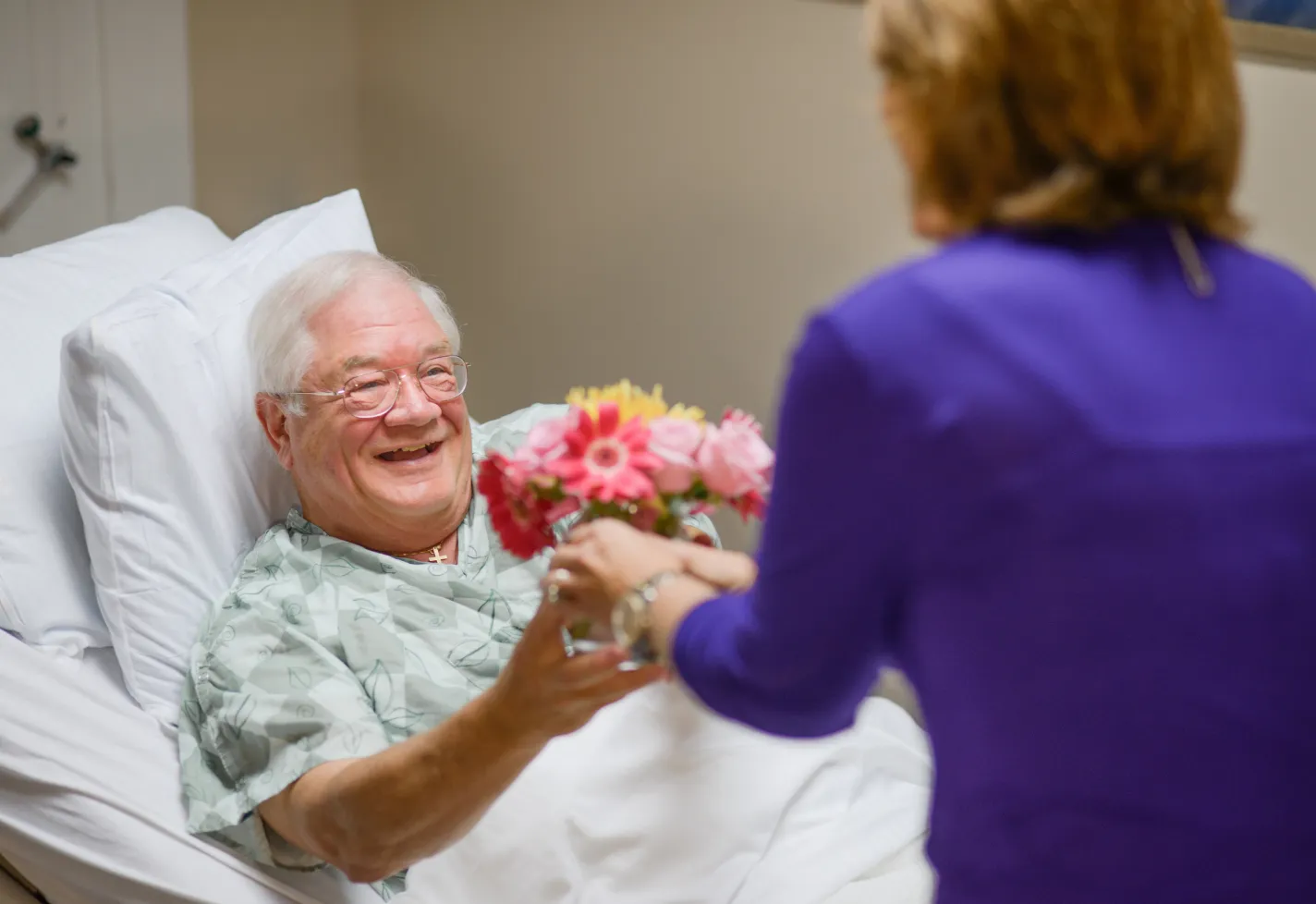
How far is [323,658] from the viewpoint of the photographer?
4.95 feet

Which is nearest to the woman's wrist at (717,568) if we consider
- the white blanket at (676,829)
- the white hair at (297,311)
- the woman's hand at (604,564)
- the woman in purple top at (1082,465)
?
the woman's hand at (604,564)

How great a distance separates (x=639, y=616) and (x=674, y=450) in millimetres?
175

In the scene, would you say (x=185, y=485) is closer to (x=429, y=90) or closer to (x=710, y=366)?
(x=710, y=366)

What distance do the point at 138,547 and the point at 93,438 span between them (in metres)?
0.14

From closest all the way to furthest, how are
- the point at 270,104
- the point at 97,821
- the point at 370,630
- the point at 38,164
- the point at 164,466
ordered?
the point at 97,821 < the point at 370,630 < the point at 164,466 < the point at 38,164 < the point at 270,104

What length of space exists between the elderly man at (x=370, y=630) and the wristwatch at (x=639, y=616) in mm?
122

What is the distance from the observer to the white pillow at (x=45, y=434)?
5.30 ft

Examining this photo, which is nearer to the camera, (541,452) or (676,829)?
(541,452)

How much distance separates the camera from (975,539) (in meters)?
0.82

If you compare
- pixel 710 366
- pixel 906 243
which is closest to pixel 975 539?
pixel 906 243

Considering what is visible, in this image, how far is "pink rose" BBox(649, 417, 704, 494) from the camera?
3.77ft

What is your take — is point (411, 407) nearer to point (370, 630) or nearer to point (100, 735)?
point (370, 630)

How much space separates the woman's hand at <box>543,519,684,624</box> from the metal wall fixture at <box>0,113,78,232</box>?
186 centimetres

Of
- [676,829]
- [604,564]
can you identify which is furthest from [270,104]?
[604,564]
